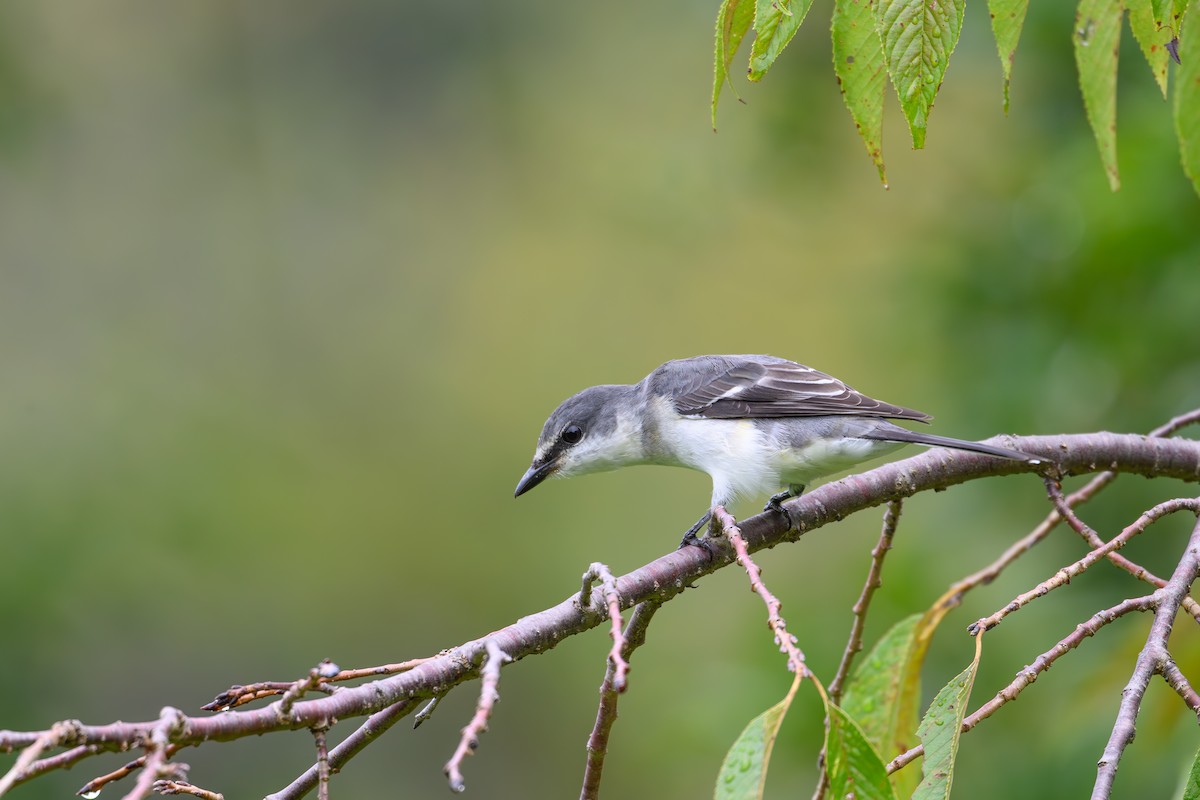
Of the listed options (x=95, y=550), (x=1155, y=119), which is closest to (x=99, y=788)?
(x=1155, y=119)

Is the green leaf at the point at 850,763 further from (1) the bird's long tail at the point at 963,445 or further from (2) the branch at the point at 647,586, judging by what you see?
(1) the bird's long tail at the point at 963,445

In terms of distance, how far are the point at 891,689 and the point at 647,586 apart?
842mm

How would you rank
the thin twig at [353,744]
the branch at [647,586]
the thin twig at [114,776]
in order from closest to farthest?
the branch at [647,586] → the thin twig at [114,776] → the thin twig at [353,744]

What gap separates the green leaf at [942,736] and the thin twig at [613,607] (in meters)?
0.53

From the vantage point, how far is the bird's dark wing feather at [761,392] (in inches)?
144

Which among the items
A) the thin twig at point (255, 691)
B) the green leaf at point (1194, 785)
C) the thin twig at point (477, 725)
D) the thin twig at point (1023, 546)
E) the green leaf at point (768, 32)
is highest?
the green leaf at point (768, 32)

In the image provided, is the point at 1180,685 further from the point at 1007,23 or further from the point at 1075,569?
the point at 1007,23

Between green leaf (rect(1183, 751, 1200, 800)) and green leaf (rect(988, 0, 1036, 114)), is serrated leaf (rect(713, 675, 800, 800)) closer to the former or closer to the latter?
green leaf (rect(1183, 751, 1200, 800))

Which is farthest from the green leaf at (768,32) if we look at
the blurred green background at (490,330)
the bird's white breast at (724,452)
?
the blurred green background at (490,330)

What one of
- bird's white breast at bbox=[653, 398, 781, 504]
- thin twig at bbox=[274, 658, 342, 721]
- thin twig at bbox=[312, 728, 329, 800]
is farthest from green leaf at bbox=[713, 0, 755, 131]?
bird's white breast at bbox=[653, 398, 781, 504]

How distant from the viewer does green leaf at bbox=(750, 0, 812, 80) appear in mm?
1708

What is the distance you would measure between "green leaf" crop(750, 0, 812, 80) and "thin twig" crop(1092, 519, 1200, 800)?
1.19 metres

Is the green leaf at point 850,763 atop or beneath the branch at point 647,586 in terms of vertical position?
beneath

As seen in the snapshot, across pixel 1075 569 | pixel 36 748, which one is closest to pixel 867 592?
pixel 1075 569
